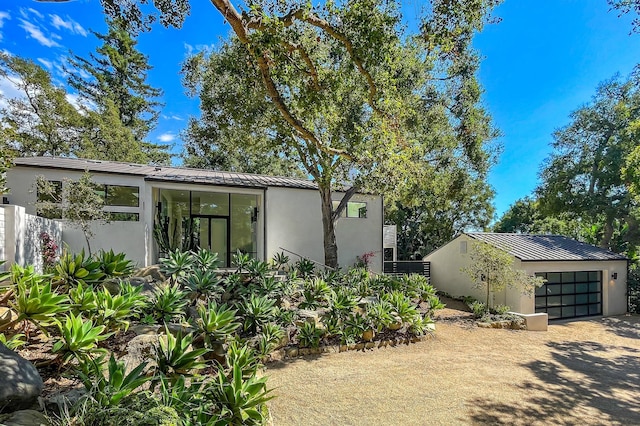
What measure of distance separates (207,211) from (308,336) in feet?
28.0

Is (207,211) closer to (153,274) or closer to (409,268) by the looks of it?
(153,274)

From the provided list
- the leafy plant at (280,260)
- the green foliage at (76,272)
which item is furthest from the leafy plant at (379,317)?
the green foliage at (76,272)

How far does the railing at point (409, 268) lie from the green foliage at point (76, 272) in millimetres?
15660

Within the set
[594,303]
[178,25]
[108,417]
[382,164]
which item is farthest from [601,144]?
[108,417]

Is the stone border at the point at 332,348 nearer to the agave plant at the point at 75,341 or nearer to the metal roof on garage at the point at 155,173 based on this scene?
the agave plant at the point at 75,341

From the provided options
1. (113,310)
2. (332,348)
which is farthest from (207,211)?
(113,310)

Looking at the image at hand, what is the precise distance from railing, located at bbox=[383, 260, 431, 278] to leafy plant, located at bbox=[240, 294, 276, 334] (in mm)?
13083

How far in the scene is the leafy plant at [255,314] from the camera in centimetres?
683

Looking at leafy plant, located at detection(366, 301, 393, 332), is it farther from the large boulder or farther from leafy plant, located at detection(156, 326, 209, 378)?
the large boulder

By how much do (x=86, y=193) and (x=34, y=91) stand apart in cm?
A: 1409

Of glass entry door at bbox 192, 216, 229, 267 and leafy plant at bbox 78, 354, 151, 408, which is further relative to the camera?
glass entry door at bbox 192, 216, 229, 267

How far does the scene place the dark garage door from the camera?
1496cm

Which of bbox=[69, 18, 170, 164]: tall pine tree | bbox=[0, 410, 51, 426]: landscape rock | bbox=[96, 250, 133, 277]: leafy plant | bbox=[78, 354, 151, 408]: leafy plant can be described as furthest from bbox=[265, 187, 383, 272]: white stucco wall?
bbox=[69, 18, 170, 164]: tall pine tree

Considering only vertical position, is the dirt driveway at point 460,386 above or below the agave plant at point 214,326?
below
